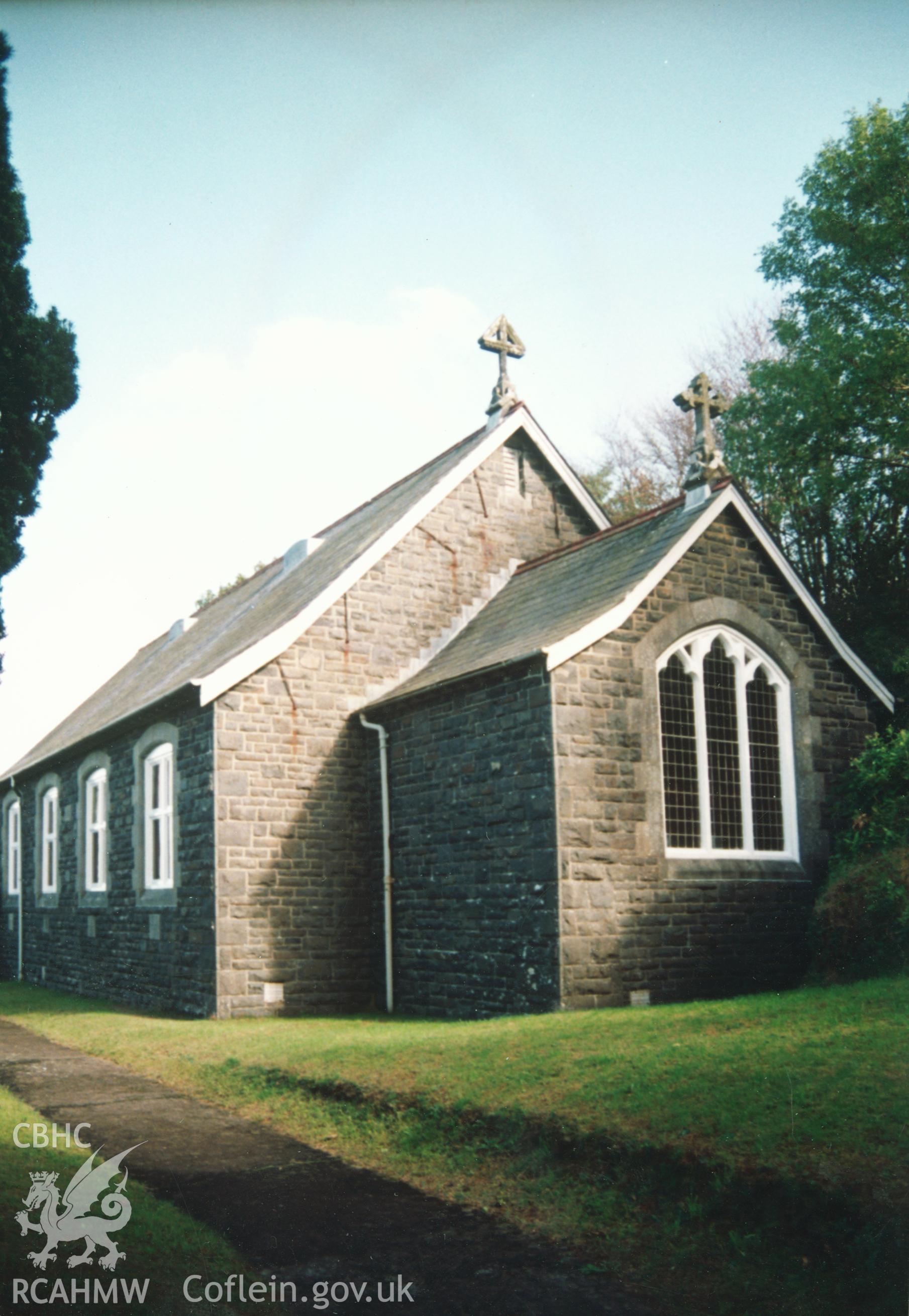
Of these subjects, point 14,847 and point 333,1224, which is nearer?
point 333,1224

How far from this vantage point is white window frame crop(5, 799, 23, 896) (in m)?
26.2

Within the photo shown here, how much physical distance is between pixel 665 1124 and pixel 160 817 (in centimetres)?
1234

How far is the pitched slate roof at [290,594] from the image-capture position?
16.5 metres

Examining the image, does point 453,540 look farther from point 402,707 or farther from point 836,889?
point 836,889

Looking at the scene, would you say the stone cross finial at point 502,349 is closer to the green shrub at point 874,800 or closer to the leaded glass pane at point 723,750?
the leaded glass pane at point 723,750

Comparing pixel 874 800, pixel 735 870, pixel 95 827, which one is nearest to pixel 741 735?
pixel 735 870

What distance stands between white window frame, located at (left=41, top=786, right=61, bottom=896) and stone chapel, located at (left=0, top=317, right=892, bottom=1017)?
4588mm

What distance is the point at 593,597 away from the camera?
48.5 ft

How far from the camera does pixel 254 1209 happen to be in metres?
6.52

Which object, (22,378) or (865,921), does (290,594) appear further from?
(865,921)

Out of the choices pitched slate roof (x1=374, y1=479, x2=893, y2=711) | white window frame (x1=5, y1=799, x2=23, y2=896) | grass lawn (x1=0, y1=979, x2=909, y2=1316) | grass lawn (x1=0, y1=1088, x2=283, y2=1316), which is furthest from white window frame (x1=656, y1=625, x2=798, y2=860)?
white window frame (x1=5, y1=799, x2=23, y2=896)

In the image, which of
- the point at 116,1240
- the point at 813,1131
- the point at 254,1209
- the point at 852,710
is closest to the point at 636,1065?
the point at 813,1131

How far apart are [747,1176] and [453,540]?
42.9 ft

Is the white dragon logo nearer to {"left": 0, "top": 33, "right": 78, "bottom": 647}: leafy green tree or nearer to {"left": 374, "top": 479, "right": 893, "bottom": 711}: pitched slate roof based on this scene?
{"left": 0, "top": 33, "right": 78, "bottom": 647}: leafy green tree
